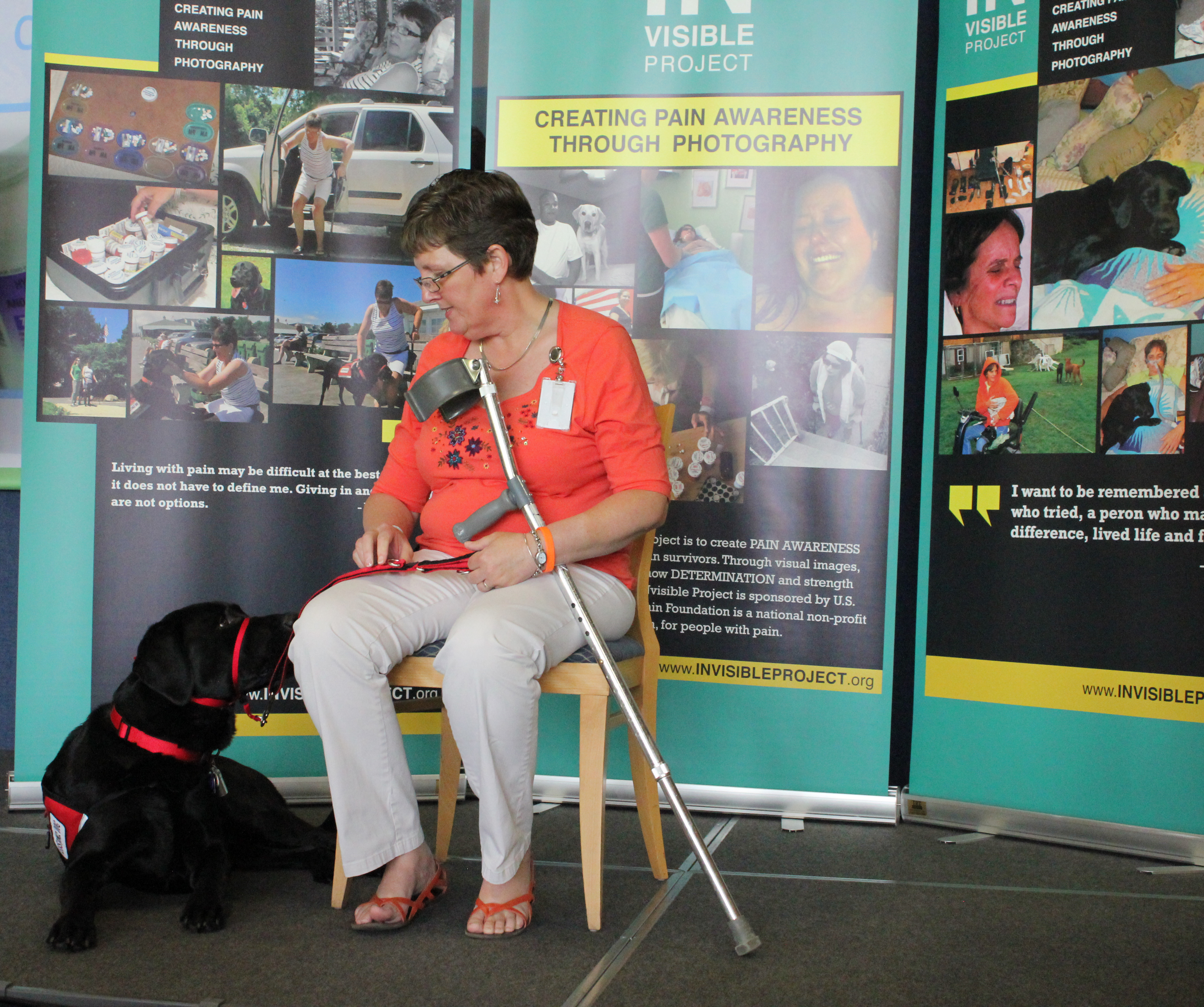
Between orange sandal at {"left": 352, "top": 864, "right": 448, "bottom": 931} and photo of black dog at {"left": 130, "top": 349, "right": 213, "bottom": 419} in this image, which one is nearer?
orange sandal at {"left": 352, "top": 864, "right": 448, "bottom": 931}

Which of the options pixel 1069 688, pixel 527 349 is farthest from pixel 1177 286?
pixel 527 349

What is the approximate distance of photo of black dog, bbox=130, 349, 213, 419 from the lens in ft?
8.78

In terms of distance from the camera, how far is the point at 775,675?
2.75m

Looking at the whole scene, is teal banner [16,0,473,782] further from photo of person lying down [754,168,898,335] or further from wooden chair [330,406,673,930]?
photo of person lying down [754,168,898,335]

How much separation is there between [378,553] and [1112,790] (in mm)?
1842

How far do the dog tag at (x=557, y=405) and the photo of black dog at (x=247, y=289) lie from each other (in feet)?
3.60

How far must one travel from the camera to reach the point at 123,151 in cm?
267

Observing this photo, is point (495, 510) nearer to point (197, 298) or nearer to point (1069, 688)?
point (197, 298)

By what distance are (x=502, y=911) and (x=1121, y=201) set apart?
2151 millimetres

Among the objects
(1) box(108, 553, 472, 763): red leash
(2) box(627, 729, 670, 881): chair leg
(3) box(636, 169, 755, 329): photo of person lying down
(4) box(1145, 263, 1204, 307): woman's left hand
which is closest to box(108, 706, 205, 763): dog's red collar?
(1) box(108, 553, 472, 763): red leash

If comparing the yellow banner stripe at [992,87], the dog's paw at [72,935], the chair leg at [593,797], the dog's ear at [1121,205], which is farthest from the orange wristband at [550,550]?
the yellow banner stripe at [992,87]

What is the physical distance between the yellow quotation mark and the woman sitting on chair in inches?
43.4

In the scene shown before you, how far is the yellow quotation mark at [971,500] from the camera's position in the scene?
2.69 m

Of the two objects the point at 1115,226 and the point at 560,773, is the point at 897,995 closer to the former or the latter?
the point at 560,773
